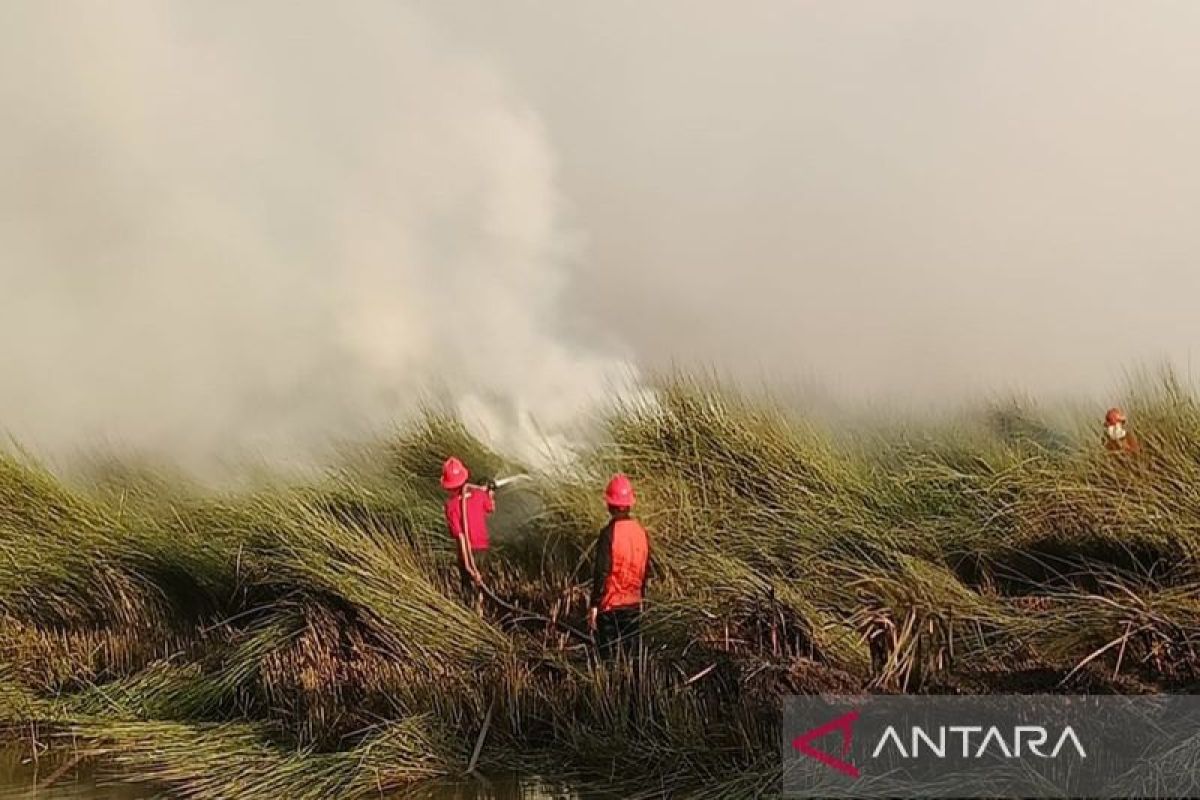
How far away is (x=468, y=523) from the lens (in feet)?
25.0

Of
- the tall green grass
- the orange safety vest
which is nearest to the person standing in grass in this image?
the orange safety vest

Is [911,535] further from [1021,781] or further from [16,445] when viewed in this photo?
[16,445]

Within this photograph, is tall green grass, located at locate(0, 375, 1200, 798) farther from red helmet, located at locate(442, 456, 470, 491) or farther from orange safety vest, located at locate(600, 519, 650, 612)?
red helmet, located at locate(442, 456, 470, 491)

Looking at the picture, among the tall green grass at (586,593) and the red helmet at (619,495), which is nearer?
the tall green grass at (586,593)

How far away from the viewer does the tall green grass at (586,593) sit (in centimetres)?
568

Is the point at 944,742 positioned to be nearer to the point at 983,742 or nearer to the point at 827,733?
the point at 983,742

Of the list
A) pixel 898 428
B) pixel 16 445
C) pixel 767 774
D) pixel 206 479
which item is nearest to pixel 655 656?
pixel 767 774

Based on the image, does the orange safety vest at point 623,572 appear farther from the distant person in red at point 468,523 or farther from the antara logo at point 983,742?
the antara logo at point 983,742

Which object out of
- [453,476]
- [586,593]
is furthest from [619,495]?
[453,476]

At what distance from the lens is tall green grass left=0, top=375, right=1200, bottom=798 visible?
568cm

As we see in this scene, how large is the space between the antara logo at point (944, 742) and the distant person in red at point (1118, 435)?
240cm

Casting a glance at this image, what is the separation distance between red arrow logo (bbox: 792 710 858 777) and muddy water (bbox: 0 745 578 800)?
108 cm

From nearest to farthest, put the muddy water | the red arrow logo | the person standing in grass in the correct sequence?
the red arrow logo, the muddy water, the person standing in grass

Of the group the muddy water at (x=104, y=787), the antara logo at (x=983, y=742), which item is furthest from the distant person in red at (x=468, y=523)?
the antara logo at (x=983, y=742)
